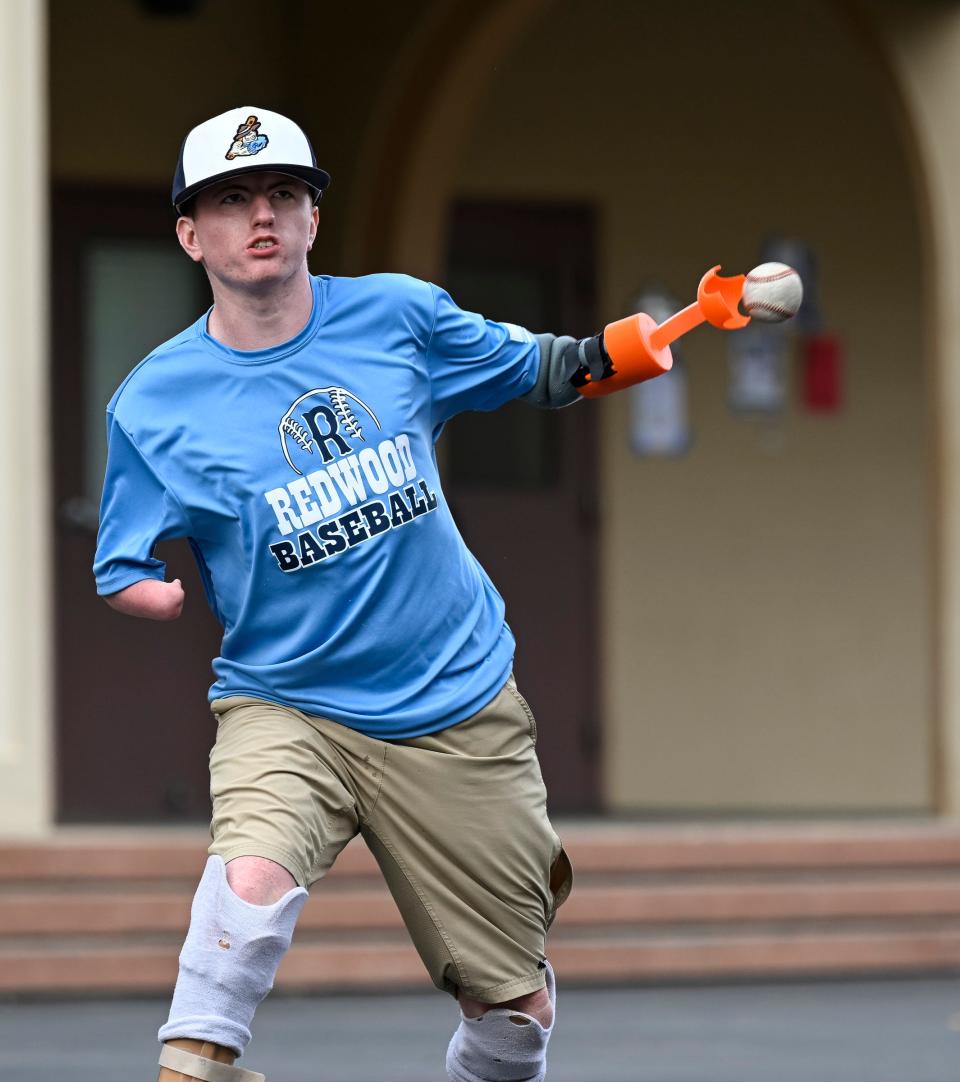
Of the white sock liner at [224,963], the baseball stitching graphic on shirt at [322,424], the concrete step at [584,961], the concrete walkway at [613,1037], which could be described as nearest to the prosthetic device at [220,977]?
the white sock liner at [224,963]

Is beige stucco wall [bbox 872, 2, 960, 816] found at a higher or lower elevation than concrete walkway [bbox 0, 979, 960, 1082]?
higher

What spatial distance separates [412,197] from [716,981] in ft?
10.6

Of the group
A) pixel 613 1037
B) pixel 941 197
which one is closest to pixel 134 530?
pixel 613 1037

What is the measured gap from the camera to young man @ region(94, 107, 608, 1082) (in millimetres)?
3957

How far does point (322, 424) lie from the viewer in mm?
3994

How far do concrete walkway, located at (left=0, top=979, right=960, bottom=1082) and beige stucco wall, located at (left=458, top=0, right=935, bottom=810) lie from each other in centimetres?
274

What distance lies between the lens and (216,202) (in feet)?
13.1

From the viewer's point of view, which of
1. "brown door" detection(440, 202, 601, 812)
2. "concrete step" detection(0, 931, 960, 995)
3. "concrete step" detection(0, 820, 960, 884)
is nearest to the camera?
"concrete step" detection(0, 931, 960, 995)

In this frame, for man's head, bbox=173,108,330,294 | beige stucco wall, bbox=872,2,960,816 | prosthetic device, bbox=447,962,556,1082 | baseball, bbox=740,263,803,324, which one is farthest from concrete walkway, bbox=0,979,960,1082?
man's head, bbox=173,108,330,294

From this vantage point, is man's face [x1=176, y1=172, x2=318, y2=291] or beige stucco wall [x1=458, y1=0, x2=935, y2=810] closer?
man's face [x1=176, y1=172, x2=318, y2=291]

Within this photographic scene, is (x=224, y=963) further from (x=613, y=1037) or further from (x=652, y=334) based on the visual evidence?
(x=613, y=1037)

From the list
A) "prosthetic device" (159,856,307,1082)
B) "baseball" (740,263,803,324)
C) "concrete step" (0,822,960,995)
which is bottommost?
"concrete step" (0,822,960,995)

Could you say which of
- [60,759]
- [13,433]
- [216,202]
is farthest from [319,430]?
[60,759]

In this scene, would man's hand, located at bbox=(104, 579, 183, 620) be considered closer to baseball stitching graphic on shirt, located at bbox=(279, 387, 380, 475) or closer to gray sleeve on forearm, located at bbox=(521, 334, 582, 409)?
baseball stitching graphic on shirt, located at bbox=(279, 387, 380, 475)
